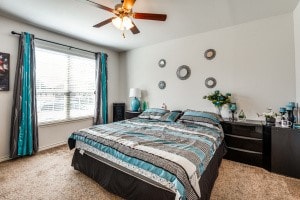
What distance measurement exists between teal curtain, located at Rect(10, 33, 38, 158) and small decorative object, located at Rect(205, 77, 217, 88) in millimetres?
3495

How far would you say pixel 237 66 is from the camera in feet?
10.2

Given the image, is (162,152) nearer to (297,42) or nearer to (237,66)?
(237,66)

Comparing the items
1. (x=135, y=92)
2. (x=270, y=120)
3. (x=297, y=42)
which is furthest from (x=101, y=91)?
(x=297, y=42)

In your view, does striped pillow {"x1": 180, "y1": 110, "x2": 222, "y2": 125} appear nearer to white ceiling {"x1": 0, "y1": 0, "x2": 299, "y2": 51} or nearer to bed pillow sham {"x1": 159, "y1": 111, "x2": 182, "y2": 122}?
bed pillow sham {"x1": 159, "y1": 111, "x2": 182, "y2": 122}

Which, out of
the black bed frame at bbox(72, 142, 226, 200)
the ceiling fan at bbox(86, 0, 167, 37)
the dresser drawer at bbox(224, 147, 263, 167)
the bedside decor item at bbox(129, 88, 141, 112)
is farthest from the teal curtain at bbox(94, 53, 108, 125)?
the dresser drawer at bbox(224, 147, 263, 167)

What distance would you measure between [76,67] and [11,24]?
4.55ft

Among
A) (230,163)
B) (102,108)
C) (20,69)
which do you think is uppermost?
(20,69)

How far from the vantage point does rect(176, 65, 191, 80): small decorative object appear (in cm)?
369

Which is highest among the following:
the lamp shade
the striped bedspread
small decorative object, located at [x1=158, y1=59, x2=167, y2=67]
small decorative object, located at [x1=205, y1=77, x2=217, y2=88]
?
small decorative object, located at [x1=158, y1=59, x2=167, y2=67]

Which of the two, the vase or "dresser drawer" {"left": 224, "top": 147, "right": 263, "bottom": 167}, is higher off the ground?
the vase

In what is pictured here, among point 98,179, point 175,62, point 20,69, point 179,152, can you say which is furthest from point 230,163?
point 20,69

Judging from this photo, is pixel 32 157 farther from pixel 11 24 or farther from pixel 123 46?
pixel 123 46

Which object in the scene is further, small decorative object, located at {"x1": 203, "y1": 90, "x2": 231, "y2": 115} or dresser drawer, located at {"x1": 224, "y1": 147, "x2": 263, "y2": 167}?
small decorative object, located at {"x1": 203, "y1": 90, "x2": 231, "y2": 115}

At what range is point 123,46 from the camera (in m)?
4.43
